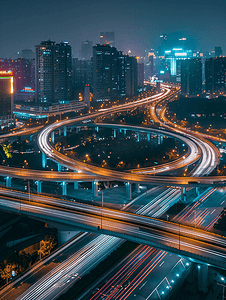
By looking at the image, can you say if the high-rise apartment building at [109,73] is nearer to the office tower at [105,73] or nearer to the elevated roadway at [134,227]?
the office tower at [105,73]

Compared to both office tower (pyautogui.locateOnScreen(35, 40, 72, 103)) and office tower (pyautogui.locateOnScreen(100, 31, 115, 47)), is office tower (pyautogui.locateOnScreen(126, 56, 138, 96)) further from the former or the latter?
office tower (pyautogui.locateOnScreen(100, 31, 115, 47))

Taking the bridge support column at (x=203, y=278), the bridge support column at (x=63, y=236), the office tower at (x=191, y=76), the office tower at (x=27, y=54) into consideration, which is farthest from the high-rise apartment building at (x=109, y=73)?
the bridge support column at (x=203, y=278)

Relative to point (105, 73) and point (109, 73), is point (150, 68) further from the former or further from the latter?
point (105, 73)

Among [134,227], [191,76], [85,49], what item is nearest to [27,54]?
[85,49]

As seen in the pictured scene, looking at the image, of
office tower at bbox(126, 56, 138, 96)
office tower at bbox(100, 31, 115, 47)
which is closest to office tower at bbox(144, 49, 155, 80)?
office tower at bbox(100, 31, 115, 47)

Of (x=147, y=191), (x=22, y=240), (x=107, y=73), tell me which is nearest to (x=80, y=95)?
(x=107, y=73)

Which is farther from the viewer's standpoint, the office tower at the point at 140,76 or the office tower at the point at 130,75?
the office tower at the point at 140,76

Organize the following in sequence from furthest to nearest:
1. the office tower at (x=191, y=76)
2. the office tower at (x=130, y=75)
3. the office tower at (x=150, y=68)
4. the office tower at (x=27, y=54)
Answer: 1. the office tower at (x=150, y=68)
2. the office tower at (x=27, y=54)
3. the office tower at (x=130, y=75)
4. the office tower at (x=191, y=76)
